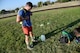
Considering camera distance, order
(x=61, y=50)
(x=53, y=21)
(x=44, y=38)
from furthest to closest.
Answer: (x=53, y=21)
(x=44, y=38)
(x=61, y=50)

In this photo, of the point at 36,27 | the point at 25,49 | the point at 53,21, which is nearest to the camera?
the point at 25,49

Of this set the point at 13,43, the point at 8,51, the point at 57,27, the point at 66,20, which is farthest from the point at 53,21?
the point at 8,51

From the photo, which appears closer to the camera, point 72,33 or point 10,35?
point 72,33

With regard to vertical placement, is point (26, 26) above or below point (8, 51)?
above

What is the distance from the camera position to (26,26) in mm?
8875

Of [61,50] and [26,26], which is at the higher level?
[26,26]

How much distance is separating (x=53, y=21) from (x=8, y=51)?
475cm

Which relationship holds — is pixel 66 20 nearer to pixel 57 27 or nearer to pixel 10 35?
pixel 57 27

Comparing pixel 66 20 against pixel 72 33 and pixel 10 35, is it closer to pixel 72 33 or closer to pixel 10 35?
pixel 72 33

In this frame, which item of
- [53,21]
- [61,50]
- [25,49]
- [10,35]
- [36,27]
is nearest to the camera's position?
[61,50]

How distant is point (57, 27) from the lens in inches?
457

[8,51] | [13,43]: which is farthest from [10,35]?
[8,51]

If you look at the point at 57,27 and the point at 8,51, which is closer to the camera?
the point at 8,51

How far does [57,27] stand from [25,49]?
3064mm
